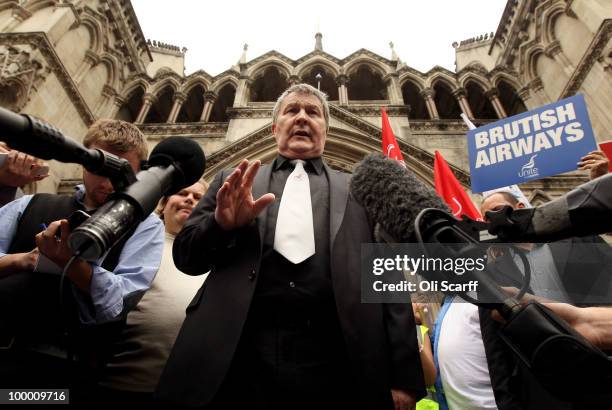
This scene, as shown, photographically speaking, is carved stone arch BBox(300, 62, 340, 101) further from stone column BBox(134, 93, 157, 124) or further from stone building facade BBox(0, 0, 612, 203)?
stone column BBox(134, 93, 157, 124)

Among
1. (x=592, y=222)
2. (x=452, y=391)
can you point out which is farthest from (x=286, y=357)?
(x=452, y=391)

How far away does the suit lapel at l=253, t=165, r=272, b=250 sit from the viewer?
5.81ft

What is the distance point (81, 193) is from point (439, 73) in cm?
1640

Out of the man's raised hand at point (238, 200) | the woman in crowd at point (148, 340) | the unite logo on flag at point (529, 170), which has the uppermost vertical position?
the unite logo on flag at point (529, 170)

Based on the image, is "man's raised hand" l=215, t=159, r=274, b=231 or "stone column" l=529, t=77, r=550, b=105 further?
"stone column" l=529, t=77, r=550, b=105

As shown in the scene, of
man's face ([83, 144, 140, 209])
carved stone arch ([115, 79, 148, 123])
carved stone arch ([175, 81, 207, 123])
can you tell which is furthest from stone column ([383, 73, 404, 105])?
man's face ([83, 144, 140, 209])

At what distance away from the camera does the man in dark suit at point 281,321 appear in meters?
1.40

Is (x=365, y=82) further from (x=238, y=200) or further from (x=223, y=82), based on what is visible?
(x=238, y=200)

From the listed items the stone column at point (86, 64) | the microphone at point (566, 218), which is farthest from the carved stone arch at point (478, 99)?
the microphone at point (566, 218)

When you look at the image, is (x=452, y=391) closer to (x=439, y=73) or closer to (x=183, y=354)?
(x=183, y=354)

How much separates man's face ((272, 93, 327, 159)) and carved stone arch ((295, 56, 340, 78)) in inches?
517

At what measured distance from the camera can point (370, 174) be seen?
149 centimetres

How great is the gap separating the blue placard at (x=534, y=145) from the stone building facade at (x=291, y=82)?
4.19 metres

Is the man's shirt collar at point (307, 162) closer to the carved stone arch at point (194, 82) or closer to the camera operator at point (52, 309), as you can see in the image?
the camera operator at point (52, 309)
